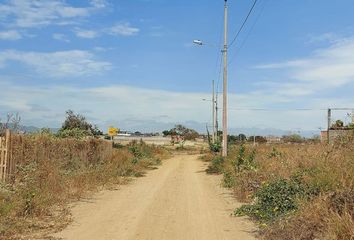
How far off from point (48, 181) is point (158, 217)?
5012 millimetres

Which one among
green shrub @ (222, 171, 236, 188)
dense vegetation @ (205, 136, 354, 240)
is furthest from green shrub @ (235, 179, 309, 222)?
green shrub @ (222, 171, 236, 188)

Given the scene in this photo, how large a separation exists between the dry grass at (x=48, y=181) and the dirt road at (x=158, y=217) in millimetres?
676

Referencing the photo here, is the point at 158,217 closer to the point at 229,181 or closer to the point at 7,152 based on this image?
the point at 7,152

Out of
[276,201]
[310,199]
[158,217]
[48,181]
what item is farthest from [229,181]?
[310,199]

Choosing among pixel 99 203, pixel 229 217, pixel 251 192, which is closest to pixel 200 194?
pixel 251 192

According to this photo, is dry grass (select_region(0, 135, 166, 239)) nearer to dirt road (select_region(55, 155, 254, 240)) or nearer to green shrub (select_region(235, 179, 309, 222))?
dirt road (select_region(55, 155, 254, 240))

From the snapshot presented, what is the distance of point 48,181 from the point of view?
51.0ft

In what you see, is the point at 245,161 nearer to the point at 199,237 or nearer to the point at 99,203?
the point at 99,203

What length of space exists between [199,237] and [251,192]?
6.51 m

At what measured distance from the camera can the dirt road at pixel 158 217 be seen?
998 cm

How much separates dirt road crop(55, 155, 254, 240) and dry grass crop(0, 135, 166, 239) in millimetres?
676

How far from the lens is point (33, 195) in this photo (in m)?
12.0

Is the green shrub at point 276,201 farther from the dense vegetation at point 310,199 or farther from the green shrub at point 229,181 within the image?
the green shrub at point 229,181

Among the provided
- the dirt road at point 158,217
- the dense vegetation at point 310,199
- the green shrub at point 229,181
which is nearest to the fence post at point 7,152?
the dirt road at point 158,217
